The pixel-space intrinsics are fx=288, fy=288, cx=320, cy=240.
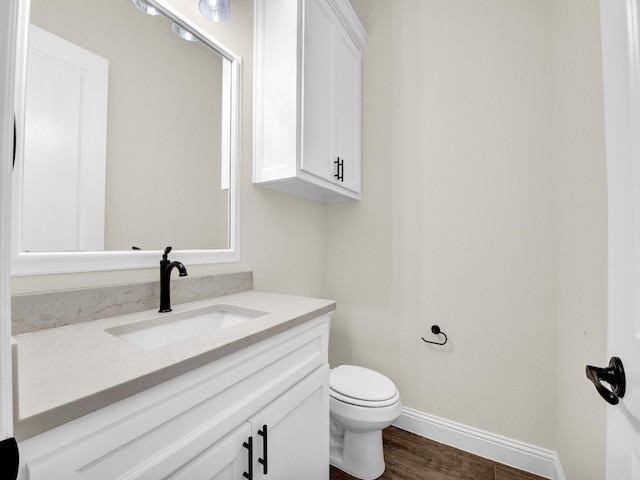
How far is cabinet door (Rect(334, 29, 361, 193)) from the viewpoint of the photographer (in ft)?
5.50

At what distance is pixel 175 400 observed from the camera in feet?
2.00

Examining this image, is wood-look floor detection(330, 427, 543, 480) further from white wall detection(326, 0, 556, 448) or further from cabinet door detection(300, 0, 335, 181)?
cabinet door detection(300, 0, 335, 181)

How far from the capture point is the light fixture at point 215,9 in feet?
4.15

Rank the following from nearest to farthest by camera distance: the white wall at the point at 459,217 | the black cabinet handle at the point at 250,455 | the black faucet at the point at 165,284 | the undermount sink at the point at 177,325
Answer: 1. the black cabinet handle at the point at 250,455
2. the undermount sink at the point at 177,325
3. the black faucet at the point at 165,284
4. the white wall at the point at 459,217

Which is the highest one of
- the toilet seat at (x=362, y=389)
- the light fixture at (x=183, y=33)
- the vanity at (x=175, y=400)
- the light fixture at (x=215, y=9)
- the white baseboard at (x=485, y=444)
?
the light fixture at (x=215, y=9)

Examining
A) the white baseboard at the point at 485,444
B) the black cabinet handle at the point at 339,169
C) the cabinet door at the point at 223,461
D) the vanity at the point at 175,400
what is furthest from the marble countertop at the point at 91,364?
the white baseboard at the point at 485,444

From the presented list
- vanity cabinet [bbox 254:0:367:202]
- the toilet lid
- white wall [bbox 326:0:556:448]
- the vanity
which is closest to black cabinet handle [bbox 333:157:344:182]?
vanity cabinet [bbox 254:0:367:202]

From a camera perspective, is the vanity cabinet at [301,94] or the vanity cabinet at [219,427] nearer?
the vanity cabinet at [219,427]

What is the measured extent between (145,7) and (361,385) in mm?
1897

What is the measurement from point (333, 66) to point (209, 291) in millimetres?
1376

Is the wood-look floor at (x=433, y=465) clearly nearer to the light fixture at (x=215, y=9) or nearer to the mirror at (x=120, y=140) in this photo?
the mirror at (x=120, y=140)

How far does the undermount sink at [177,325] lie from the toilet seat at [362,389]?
683 mm

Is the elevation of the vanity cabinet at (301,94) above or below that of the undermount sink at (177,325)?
above

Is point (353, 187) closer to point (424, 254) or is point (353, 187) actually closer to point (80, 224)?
point (424, 254)
